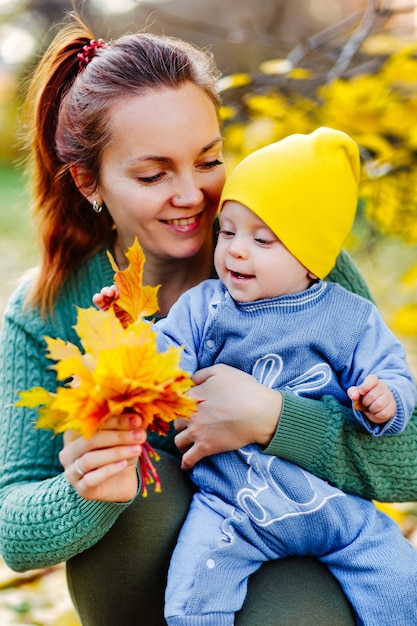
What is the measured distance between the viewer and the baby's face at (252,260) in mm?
1618

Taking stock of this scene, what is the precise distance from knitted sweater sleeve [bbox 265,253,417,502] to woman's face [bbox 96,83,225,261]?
486 mm

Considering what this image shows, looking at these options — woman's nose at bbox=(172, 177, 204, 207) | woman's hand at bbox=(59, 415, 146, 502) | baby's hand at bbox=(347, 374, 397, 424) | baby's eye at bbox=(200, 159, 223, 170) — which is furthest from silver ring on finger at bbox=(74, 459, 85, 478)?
baby's eye at bbox=(200, 159, 223, 170)

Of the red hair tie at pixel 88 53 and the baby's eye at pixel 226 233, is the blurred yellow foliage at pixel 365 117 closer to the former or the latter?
the red hair tie at pixel 88 53

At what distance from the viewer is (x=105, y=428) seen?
1.33 meters

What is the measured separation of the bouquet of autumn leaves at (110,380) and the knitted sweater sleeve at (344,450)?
416mm

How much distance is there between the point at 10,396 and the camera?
1927 millimetres

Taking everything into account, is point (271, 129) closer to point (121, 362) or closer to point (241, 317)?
point (241, 317)

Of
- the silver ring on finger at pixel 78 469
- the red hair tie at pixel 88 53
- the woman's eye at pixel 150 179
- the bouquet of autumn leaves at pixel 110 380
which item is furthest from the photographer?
the red hair tie at pixel 88 53

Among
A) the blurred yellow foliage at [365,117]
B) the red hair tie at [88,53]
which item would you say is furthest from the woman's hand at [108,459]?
the blurred yellow foliage at [365,117]

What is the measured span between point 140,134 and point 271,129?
1030 mm

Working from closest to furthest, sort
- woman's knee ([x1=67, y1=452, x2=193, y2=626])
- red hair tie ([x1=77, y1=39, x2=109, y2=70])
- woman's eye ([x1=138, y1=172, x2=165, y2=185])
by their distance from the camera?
woman's knee ([x1=67, y1=452, x2=193, y2=626])
woman's eye ([x1=138, y1=172, x2=165, y2=185])
red hair tie ([x1=77, y1=39, x2=109, y2=70])

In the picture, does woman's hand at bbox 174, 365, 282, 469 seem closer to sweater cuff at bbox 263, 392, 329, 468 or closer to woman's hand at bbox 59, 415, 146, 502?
sweater cuff at bbox 263, 392, 329, 468

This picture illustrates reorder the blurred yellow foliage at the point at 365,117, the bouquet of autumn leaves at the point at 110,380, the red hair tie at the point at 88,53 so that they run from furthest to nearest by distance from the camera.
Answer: the blurred yellow foliage at the point at 365,117
the red hair tie at the point at 88,53
the bouquet of autumn leaves at the point at 110,380

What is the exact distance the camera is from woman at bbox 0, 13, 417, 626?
5.30 feet
